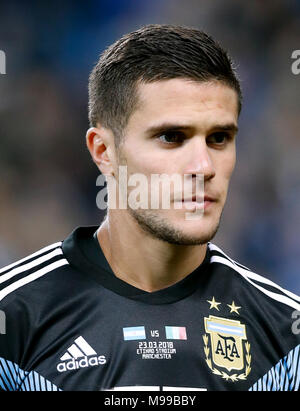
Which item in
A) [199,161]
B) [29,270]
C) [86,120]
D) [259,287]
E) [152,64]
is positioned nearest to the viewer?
[199,161]

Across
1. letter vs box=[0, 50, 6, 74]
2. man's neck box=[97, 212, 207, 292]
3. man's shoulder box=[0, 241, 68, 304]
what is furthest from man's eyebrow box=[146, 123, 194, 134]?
letter vs box=[0, 50, 6, 74]

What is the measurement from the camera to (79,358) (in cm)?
285

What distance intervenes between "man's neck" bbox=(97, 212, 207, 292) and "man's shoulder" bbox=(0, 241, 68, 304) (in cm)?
26

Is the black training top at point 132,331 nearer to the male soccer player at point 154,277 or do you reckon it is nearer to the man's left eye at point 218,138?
Answer: the male soccer player at point 154,277

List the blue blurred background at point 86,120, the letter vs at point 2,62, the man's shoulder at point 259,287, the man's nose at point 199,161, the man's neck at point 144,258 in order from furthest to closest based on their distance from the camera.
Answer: the blue blurred background at point 86,120
the letter vs at point 2,62
the man's shoulder at point 259,287
the man's neck at point 144,258
the man's nose at point 199,161

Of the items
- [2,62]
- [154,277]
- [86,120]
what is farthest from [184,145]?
[86,120]

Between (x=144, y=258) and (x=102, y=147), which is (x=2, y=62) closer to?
(x=102, y=147)

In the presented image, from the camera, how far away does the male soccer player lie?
9.29ft

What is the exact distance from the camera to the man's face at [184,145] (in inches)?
110

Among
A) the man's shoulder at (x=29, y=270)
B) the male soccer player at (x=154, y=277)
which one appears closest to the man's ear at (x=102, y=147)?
the male soccer player at (x=154, y=277)

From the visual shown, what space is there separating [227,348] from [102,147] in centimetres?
111

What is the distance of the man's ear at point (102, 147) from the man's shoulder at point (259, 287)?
2.30 ft

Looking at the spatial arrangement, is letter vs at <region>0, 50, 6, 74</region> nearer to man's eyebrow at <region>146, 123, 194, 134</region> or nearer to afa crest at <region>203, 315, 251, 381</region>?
man's eyebrow at <region>146, 123, 194, 134</region>

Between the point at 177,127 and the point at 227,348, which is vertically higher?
the point at 177,127
